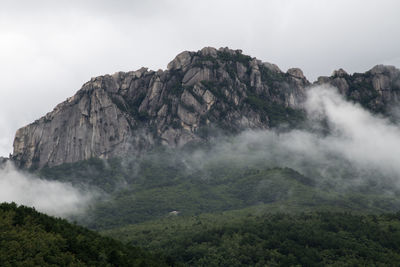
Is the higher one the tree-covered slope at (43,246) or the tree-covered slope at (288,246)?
the tree-covered slope at (43,246)

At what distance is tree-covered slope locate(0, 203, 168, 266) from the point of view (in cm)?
8300

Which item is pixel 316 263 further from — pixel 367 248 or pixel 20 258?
pixel 20 258

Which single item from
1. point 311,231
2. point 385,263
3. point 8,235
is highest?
point 8,235

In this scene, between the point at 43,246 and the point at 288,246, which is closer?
the point at 43,246

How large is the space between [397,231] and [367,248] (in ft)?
87.4

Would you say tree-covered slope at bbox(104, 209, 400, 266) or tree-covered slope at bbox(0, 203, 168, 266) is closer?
tree-covered slope at bbox(0, 203, 168, 266)

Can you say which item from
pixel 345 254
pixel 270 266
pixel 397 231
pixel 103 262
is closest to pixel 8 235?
pixel 103 262

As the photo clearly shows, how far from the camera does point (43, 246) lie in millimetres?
87750

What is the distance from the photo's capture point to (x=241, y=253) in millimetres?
178125

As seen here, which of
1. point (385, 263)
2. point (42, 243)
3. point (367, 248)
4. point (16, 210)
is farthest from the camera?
point (367, 248)

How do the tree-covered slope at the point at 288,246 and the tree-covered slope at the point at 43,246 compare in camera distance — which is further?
the tree-covered slope at the point at 288,246

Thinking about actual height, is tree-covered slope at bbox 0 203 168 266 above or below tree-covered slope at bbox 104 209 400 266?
above

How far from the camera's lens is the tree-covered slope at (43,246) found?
8300 centimetres

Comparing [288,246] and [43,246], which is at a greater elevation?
[43,246]
